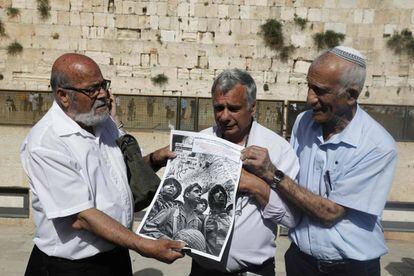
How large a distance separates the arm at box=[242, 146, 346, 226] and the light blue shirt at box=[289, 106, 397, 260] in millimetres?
63

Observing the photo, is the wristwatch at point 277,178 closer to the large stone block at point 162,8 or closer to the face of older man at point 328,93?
the face of older man at point 328,93

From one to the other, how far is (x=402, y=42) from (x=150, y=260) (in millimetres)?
6410

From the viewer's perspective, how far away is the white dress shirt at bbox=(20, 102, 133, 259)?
1.87 m

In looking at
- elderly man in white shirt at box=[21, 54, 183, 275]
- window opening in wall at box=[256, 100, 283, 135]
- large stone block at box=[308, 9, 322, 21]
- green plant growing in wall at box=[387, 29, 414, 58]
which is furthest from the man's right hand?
green plant growing in wall at box=[387, 29, 414, 58]

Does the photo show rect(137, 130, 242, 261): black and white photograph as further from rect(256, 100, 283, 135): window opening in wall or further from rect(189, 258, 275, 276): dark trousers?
rect(256, 100, 283, 135): window opening in wall

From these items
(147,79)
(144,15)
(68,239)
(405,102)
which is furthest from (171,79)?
(68,239)

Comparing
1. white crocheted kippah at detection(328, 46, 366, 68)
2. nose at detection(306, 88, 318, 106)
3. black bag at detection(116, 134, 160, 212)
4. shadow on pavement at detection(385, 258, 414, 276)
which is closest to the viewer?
white crocheted kippah at detection(328, 46, 366, 68)

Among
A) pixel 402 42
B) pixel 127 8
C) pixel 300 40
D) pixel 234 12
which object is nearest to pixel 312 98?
pixel 234 12

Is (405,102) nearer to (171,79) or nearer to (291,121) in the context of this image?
(291,121)

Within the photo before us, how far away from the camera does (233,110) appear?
2.04 m

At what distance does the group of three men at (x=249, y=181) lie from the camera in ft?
6.13

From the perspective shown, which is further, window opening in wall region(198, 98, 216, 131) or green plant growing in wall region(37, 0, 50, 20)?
green plant growing in wall region(37, 0, 50, 20)

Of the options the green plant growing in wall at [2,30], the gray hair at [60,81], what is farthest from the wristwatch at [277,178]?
the green plant growing in wall at [2,30]

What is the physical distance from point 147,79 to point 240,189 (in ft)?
20.5
